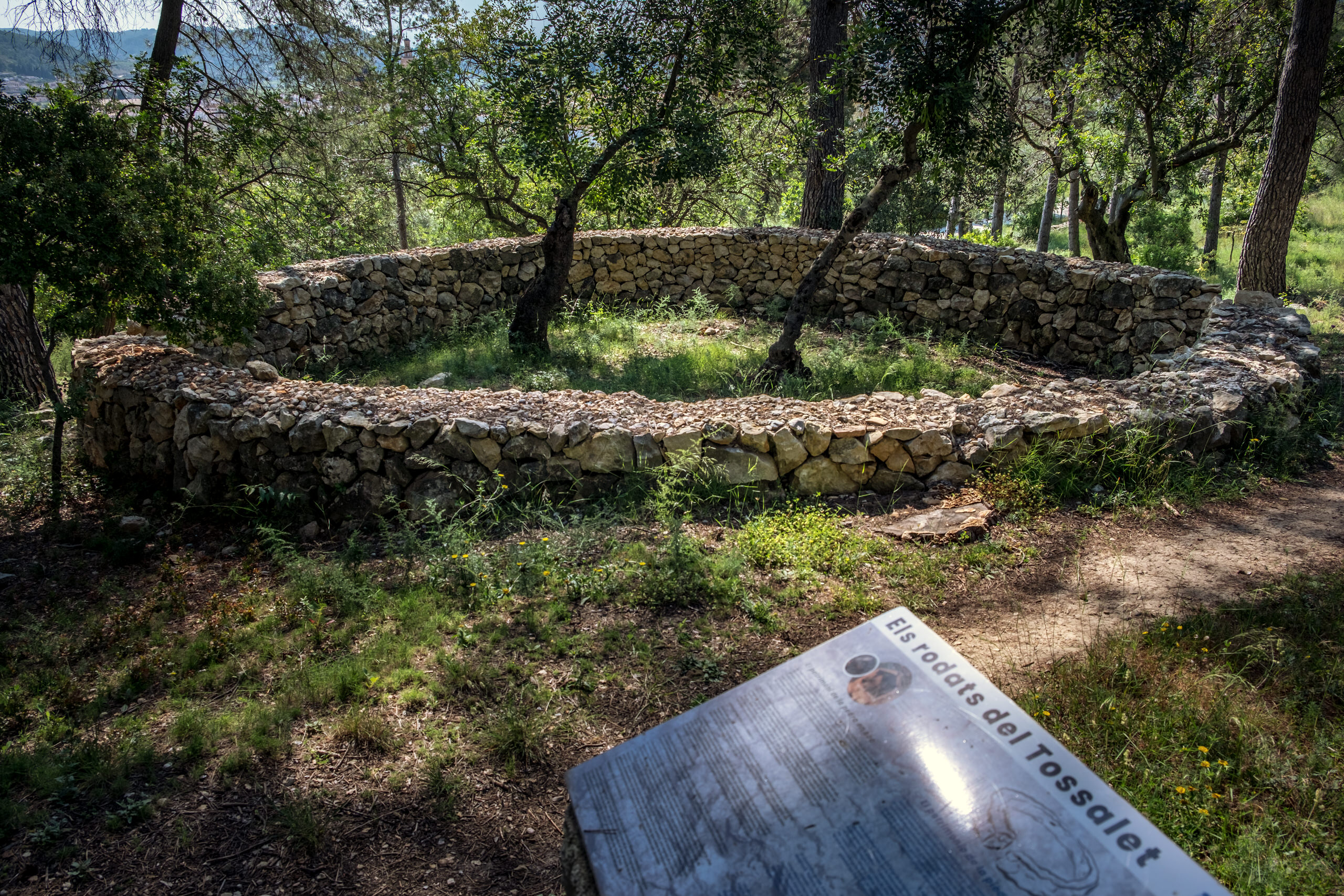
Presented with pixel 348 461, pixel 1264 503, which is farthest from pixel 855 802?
pixel 1264 503

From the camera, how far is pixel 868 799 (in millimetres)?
1651

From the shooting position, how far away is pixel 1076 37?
22.0 feet

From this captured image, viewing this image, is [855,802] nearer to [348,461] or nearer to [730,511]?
[730,511]

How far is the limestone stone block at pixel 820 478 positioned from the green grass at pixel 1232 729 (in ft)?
6.46

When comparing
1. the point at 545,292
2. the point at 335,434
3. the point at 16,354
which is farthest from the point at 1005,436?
the point at 16,354

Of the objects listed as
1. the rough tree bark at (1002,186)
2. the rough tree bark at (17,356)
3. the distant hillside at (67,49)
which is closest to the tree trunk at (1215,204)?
the rough tree bark at (1002,186)

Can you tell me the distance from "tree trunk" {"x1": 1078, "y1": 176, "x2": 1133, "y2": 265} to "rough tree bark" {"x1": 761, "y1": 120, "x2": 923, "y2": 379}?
4867 mm

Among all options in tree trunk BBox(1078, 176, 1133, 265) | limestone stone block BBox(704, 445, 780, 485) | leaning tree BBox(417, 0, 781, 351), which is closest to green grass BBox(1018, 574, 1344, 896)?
limestone stone block BBox(704, 445, 780, 485)

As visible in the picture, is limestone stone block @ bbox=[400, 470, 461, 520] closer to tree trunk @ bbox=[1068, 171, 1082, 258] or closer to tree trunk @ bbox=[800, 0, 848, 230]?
tree trunk @ bbox=[800, 0, 848, 230]

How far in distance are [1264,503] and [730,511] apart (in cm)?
360

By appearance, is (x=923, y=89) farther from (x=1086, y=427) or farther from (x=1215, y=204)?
(x=1215, y=204)

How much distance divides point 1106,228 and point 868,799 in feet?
38.6

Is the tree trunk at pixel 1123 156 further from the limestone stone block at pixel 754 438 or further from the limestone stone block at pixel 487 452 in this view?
the limestone stone block at pixel 487 452

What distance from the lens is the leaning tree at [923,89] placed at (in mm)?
6371
